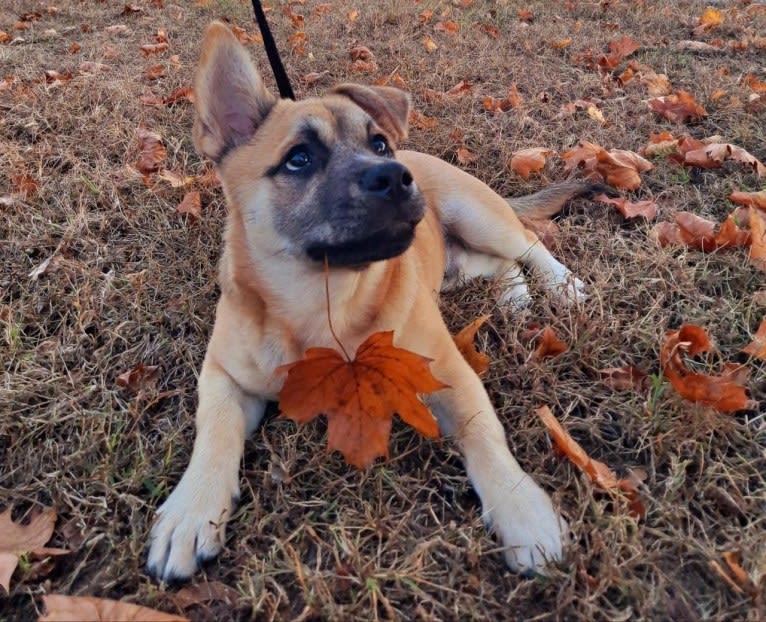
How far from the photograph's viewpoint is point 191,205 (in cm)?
367

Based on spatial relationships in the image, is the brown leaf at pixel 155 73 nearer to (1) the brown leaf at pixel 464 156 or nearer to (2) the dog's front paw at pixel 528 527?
(1) the brown leaf at pixel 464 156

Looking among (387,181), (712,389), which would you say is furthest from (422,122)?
(712,389)

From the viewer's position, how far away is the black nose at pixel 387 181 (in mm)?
2076

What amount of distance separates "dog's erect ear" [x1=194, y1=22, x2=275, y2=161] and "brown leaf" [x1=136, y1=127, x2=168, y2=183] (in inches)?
61.0

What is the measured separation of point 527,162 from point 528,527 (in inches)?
115

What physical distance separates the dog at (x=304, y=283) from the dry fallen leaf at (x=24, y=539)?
1.12ft

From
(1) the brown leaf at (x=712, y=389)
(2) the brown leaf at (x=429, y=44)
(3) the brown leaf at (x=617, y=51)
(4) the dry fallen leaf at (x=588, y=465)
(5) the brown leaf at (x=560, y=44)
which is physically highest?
(4) the dry fallen leaf at (x=588, y=465)

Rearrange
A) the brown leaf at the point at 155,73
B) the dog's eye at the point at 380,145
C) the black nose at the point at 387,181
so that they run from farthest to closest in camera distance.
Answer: the brown leaf at the point at 155,73 → the dog's eye at the point at 380,145 → the black nose at the point at 387,181

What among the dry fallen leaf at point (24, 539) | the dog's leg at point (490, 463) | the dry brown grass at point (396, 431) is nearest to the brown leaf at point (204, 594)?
the dry brown grass at point (396, 431)

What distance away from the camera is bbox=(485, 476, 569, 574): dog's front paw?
1.77 meters

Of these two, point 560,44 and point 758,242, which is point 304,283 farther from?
point 560,44

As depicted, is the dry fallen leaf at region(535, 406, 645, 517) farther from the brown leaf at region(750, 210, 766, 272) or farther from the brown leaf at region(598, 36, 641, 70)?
the brown leaf at region(598, 36, 641, 70)

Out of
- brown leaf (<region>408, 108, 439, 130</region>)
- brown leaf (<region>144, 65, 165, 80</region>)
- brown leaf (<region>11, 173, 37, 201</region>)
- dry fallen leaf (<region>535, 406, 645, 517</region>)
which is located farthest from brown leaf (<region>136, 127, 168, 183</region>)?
dry fallen leaf (<region>535, 406, 645, 517</region>)

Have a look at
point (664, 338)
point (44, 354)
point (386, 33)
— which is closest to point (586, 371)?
point (664, 338)
